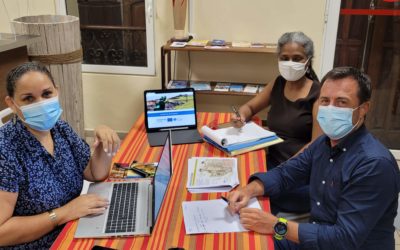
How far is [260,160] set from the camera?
1.86 metres

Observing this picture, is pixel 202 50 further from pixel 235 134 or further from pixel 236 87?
pixel 235 134

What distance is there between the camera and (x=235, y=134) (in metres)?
2.08

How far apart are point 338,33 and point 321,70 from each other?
1.05ft

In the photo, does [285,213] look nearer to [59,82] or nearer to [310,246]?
[310,246]

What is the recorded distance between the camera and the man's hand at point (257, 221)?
1.32 metres

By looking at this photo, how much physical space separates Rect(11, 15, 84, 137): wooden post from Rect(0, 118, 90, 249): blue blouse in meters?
1.31

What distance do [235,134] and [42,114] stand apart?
1033 mm

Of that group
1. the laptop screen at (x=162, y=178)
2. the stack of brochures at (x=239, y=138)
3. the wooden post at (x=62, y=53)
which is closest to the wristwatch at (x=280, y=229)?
the laptop screen at (x=162, y=178)

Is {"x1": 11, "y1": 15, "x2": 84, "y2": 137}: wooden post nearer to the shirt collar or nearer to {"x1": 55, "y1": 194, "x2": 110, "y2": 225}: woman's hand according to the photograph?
{"x1": 55, "y1": 194, "x2": 110, "y2": 225}: woman's hand

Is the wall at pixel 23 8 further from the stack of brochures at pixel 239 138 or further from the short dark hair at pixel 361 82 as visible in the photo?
the short dark hair at pixel 361 82

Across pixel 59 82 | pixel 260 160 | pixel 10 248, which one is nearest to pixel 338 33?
pixel 260 160

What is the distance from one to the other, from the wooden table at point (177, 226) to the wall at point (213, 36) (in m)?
1.46

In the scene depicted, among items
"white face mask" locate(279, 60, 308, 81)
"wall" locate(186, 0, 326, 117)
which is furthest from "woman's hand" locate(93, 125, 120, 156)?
"wall" locate(186, 0, 326, 117)

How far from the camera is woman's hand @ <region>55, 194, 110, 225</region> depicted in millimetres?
1357
